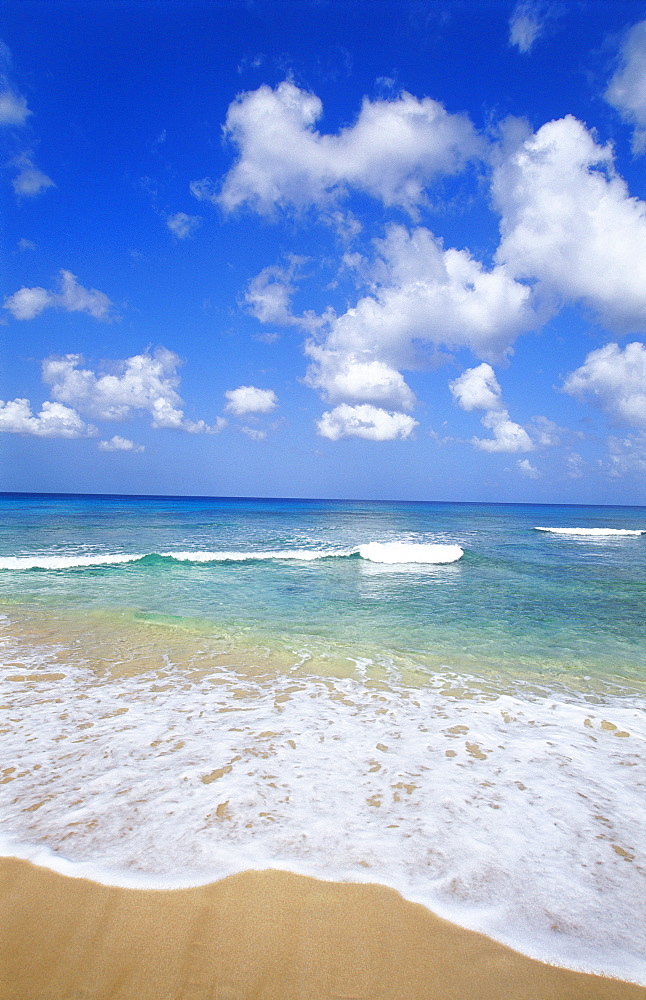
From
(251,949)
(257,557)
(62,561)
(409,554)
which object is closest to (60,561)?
(62,561)

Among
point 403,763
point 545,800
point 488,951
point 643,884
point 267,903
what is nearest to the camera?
point 488,951

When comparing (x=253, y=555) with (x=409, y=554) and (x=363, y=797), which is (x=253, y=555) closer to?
(x=409, y=554)

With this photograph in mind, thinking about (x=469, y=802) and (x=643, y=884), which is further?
(x=469, y=802)

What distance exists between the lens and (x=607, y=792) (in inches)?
155

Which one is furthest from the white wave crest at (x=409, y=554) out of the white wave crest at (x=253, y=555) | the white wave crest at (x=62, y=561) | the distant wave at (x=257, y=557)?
the white wave crest at (x=62, y=561)

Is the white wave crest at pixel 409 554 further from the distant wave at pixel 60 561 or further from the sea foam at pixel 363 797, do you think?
the sea foam at pixel 363 797

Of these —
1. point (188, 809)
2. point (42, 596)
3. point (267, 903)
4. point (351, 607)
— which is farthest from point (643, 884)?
point (42, 596)

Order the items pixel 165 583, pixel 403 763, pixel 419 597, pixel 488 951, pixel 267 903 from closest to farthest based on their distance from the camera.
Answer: pixel 488 951
pixel 267 903
pixel 403 763
pixel 419 597
pixel 165 583

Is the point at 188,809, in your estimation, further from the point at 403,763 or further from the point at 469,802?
the point at 469,802

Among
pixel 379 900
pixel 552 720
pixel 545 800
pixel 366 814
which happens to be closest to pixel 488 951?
pixel 379 900

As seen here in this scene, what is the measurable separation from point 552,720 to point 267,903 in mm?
3959

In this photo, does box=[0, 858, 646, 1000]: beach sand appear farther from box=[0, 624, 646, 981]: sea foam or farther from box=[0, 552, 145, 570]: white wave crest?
box=[0, 552, 145, 570]: white wave crest

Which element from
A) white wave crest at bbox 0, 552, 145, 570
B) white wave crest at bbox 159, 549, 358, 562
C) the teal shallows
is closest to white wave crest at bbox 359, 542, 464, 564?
the teal shallows

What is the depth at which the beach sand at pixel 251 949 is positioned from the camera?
2270 mm
